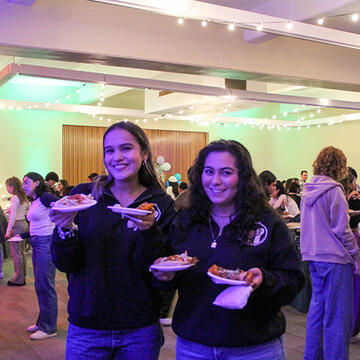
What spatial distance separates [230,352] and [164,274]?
0.33m

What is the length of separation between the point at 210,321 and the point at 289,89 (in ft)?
40.3

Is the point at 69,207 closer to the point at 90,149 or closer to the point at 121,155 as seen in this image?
the point at 121,155

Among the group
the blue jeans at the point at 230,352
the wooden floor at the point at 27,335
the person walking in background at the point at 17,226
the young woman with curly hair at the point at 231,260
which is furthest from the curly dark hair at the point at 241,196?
the person walking in background at the point at 17,226

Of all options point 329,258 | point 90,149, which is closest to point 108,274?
point 329,258

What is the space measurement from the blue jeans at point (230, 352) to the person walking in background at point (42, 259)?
9.69 ft

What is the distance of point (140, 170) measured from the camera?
198cm

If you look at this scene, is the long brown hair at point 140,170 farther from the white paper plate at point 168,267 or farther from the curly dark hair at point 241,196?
the white paper plate at point 168,267

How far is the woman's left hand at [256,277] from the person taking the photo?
1506mm

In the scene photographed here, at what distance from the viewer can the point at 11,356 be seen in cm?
408

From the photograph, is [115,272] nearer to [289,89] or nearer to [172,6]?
[172,6]

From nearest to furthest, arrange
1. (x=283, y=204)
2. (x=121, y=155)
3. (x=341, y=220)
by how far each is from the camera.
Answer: (x=121, y=155), (x=341, y=220), (x=283, y=204)

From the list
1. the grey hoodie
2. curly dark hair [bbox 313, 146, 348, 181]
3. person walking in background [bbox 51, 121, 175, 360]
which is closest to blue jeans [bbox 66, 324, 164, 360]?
person walking in background [bbox 51, 121, 175, 360]

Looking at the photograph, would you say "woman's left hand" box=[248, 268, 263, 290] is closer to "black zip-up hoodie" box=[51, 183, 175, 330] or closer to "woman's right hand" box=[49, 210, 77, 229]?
"black zip-up hoodie" box=[51, 183, 175, 330]

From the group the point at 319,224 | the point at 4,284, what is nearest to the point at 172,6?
the point at 319,224
